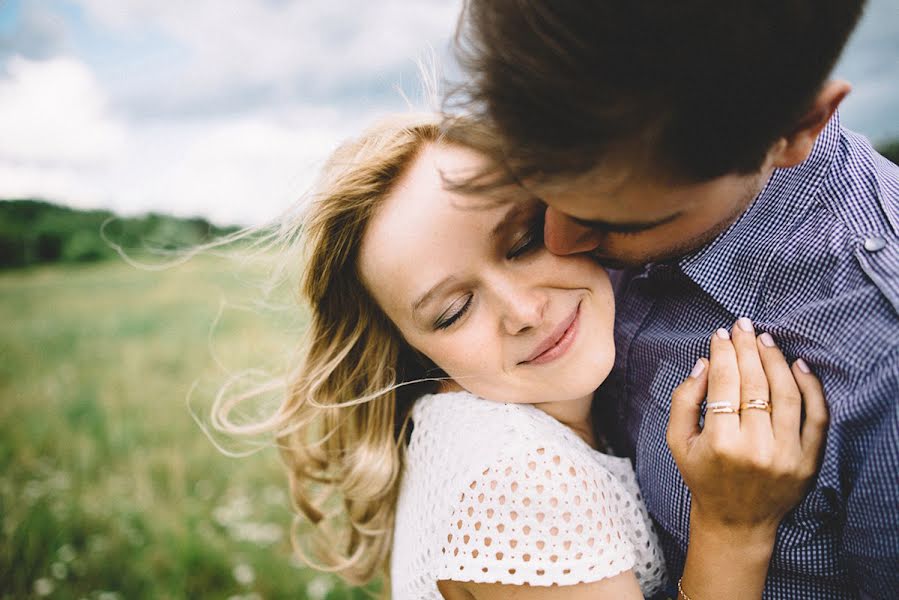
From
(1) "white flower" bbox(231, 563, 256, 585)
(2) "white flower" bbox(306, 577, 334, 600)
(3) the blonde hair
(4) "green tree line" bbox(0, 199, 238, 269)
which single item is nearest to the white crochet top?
(3) the blonde hair

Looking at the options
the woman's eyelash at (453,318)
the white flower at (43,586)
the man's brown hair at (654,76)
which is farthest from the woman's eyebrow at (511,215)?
the white flower at (43,586)

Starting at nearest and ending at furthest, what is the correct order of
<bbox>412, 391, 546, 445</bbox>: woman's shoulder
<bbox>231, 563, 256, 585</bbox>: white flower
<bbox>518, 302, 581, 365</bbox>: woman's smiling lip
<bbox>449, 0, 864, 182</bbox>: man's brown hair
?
1. <bbox>449, 0, 864, 182</bbox>: man's brown hair
2. <bbox>412, 391, 546, 445</bbox>: woman's shoulder
3. <bbox>518, 302, 581, 365</bbox>: woman's smiling lip
4. <bbox>231, 563, 256, 585</bbox>: white flower

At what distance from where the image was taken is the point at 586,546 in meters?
1.49

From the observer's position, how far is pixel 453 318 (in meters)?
1.81

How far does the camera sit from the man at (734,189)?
1072mm

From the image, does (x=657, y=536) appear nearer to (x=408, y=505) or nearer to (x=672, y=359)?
(x=672, y=359)

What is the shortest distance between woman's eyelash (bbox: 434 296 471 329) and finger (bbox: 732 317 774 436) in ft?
2.38

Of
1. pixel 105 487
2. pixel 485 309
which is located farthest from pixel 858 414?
pixel 105 487

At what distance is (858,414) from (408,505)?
1.31 metres

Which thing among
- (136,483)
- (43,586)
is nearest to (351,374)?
(43,586)

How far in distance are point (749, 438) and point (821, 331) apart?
0.30 metres

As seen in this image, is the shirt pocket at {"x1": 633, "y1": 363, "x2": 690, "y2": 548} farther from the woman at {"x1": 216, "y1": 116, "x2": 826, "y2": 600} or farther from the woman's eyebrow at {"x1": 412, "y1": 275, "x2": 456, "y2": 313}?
the woman's eyebrow at {"x1": 412, "y1": 275, "x2": 456, "y2": 313}

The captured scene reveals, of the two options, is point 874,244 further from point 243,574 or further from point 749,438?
point 243,574

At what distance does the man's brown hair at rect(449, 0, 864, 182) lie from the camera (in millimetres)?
1030
